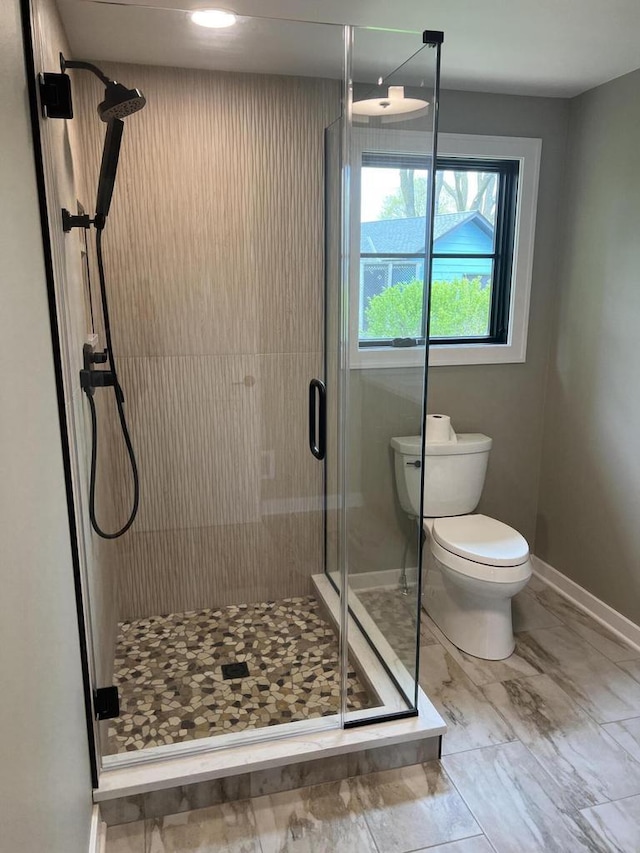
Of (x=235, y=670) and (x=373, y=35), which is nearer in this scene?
(x=373, y=35)

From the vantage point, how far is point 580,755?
208 centimetres

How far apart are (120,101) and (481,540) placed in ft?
6.78

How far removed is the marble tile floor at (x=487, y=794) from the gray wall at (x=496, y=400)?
0.67 meters

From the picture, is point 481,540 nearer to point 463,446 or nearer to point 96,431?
point 463,446

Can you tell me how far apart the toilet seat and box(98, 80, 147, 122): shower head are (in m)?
1.95

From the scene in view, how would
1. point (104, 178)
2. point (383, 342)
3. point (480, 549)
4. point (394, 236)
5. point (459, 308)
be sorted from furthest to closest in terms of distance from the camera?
1. point (459, 308)
2. point (480, 549)
3. point (383, 342)
4. point (394, 236)
5. point (104, 178)

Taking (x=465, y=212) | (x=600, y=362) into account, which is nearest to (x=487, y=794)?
(x=600, y=362)

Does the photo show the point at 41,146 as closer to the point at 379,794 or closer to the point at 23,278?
the point at 23,278

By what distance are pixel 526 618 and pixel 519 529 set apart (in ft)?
1.82

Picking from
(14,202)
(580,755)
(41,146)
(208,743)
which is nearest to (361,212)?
(41,146)

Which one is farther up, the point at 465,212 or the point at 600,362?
the point at 465,212

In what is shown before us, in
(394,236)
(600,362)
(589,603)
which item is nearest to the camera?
(394,236)

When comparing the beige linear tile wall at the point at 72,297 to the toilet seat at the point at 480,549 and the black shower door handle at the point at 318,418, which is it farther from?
the toilet seat at the point at 480,549

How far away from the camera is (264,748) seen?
6.44 feet
